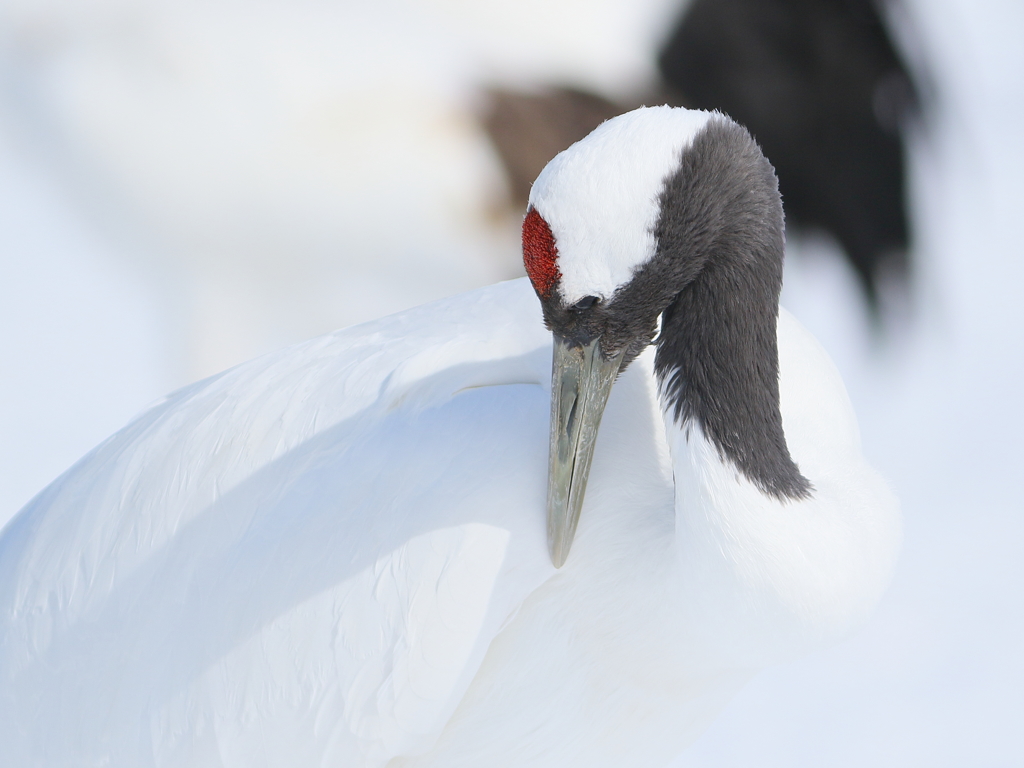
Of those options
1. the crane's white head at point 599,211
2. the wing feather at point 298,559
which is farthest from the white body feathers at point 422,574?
Result: the crane's white head at point 599,211

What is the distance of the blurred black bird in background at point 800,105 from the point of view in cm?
203

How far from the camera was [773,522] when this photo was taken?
A: 79 centimetres

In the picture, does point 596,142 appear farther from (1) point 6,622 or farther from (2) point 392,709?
(1) point 6,622

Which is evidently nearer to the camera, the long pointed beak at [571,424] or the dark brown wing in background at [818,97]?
the long pointed beak at [571,424]

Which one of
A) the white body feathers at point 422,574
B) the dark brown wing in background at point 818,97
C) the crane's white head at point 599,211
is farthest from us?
the dark brown wing in background at point 818,97

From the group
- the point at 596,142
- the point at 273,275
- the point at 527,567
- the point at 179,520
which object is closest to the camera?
the point at 596,142

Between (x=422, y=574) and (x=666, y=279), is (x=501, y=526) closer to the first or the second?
(x=422, y=574)

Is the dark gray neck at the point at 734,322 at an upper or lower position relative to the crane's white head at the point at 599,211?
lower

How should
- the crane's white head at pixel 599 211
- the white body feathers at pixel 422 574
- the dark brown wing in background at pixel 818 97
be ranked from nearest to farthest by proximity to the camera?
the crane's white head at pixel 599 211 < the white body feathers at pixel 422 574 < the dark brown wing in background at pixel 818 97

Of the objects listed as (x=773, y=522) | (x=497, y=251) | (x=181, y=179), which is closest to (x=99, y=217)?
(x=181, y=179)

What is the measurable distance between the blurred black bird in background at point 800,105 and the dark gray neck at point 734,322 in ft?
4.34

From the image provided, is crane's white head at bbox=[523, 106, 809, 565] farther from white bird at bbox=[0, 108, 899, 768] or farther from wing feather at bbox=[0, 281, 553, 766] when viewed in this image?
wing feather at bbox=[0, 281, 553, 766]

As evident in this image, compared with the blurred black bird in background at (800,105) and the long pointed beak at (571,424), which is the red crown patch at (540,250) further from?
the blurred black bird in background at (800,105)

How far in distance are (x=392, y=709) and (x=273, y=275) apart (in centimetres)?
146
